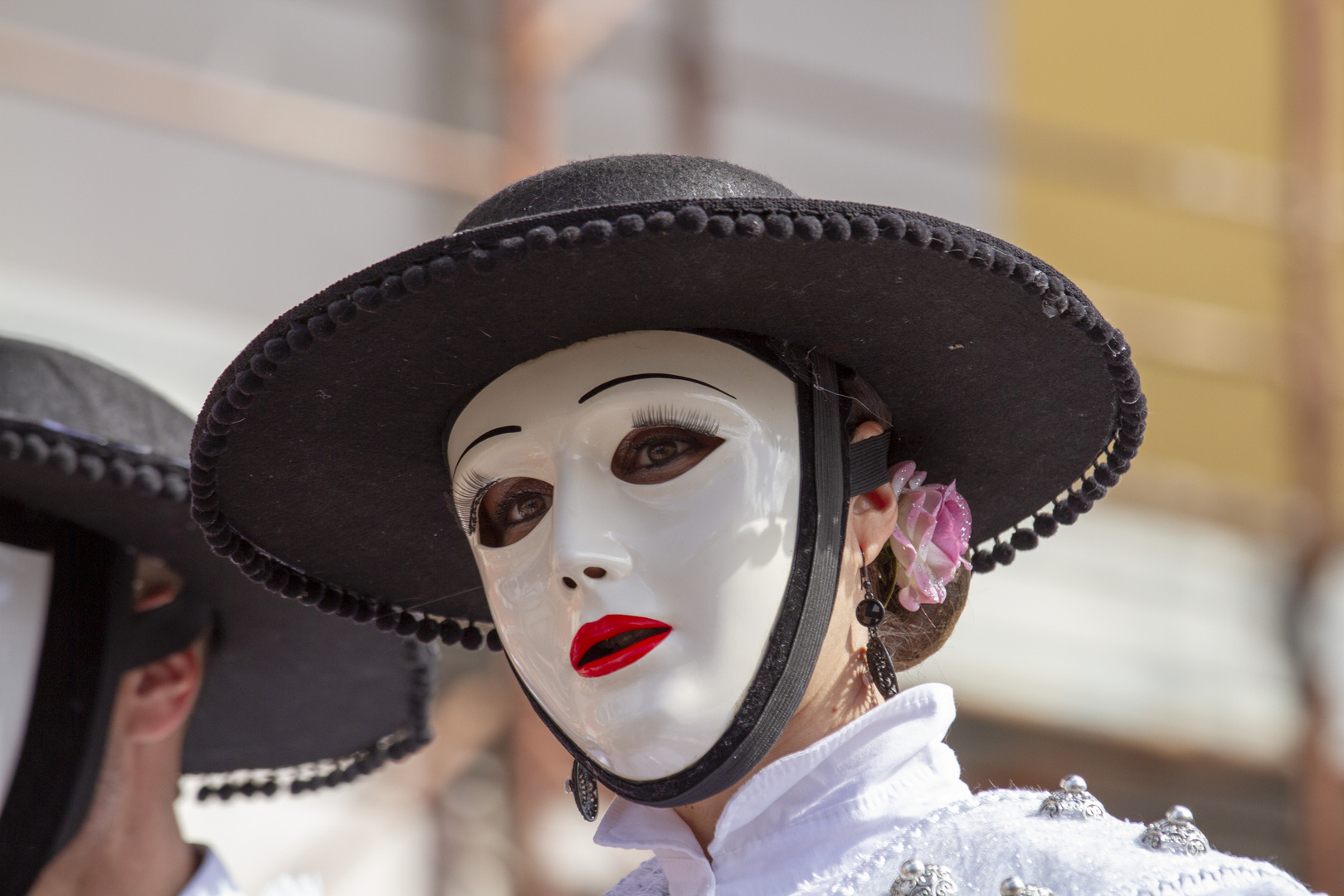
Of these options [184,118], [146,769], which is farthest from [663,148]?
[146,769]

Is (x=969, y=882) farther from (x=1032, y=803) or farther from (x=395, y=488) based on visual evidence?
(x=395, y=488)

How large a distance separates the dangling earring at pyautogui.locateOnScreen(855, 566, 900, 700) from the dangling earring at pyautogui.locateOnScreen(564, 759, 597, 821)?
1.18 ft

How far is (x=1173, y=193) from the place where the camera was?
861 centimetres

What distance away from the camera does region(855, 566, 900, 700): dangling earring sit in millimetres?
2076

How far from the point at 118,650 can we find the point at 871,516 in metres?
1.26

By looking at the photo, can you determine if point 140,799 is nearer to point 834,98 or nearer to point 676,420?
point 676,420

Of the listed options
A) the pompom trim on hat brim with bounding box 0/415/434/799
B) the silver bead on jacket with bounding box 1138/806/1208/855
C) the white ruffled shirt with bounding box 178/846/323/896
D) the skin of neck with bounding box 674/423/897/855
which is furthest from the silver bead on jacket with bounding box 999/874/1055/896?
the white ruffled shirt with bounding box 178/846/323/896

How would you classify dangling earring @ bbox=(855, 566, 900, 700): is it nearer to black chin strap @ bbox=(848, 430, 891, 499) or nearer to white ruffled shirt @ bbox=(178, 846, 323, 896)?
black chin strap @ bbox=(848, 430, 891, 499)

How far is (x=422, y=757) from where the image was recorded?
6.50m

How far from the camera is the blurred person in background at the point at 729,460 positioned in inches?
74.7

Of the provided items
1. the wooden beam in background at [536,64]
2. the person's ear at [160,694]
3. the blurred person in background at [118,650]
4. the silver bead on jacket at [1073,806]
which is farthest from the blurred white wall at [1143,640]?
the silver bead on jacket at [1073,806]

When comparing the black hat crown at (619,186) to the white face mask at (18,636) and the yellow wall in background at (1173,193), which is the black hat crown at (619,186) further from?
the yellow wall in background at (1173,193)

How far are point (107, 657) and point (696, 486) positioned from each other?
1.18 m

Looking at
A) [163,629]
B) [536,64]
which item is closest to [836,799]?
[163,629]
